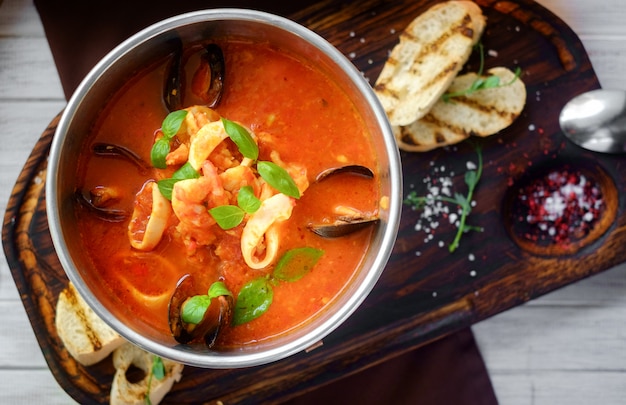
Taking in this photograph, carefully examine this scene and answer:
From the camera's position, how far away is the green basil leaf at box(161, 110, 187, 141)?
2.69 m

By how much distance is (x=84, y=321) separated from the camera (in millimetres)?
3371

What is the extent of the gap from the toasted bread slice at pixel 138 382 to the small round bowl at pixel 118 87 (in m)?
0.60

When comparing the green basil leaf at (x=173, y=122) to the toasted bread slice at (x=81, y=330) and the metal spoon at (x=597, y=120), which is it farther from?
the metal spoon at (x=597, y=120)

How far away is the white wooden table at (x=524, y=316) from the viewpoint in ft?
12.3

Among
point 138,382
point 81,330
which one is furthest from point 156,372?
point 81,330

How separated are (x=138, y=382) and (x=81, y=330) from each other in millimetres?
377

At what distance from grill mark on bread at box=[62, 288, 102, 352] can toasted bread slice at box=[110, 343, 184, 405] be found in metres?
0.14

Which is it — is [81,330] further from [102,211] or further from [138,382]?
[102,211]

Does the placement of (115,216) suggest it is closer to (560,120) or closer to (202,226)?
(202,226)

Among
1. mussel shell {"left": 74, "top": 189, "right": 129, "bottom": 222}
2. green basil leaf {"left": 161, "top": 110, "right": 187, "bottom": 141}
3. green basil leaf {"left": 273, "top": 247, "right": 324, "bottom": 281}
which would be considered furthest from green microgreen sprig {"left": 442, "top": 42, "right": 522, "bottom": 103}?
mussel shell {"left": 74, "top": 189, "right": 129, "bottom": 222}

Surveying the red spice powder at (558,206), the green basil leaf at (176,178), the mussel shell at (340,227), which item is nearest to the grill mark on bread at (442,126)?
the red spice powder at (558,206)

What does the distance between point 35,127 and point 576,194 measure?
9.70ft

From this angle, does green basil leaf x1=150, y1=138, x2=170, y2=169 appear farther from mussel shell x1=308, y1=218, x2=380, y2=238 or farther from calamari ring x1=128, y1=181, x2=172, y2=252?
mussel shell x1=308, y1=218, x2=380, y2=238

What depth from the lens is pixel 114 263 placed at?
2.89 metres
